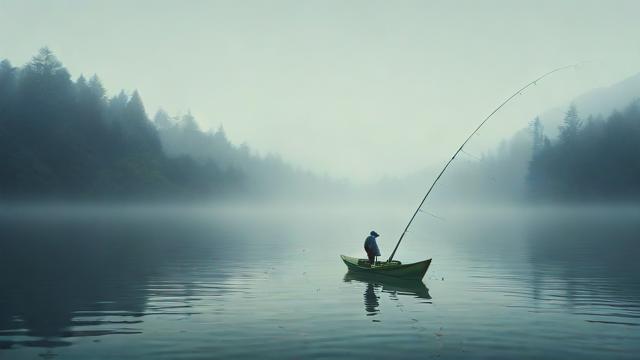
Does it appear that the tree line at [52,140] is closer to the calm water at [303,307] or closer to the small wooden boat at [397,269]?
the calm water at [303,307]

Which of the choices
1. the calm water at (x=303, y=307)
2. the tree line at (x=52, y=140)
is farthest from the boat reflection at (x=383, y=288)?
the tree line at (x=52, y=140)

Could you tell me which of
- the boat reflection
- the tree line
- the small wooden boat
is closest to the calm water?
the boat reflection

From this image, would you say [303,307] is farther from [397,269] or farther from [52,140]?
[52,140]

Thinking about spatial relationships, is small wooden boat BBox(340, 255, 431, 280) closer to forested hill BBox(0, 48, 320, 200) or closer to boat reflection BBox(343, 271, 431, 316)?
boat reflection BBox(343, 271, 431, 316)

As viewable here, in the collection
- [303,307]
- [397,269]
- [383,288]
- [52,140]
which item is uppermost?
[52,140]

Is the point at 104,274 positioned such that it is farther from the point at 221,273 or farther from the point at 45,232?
the point at 45,232

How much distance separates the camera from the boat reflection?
28.5 meters

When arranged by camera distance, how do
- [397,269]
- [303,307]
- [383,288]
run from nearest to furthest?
1. [303,307]
2. [383,288]
3. [397,269]

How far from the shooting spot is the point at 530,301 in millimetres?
28234

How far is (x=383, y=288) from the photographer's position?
32.6 m

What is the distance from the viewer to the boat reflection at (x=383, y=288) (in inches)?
1121

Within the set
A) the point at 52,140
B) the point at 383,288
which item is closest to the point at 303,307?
the point at 383,288

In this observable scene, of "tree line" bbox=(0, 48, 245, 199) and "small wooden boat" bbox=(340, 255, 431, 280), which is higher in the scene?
"tree line" bbox=(0, 48, 245, 199)

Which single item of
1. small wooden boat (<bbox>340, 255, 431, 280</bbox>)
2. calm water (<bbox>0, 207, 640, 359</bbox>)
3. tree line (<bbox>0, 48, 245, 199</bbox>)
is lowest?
calm water (<bbox>0, 207, 640, 359</bbox>)
